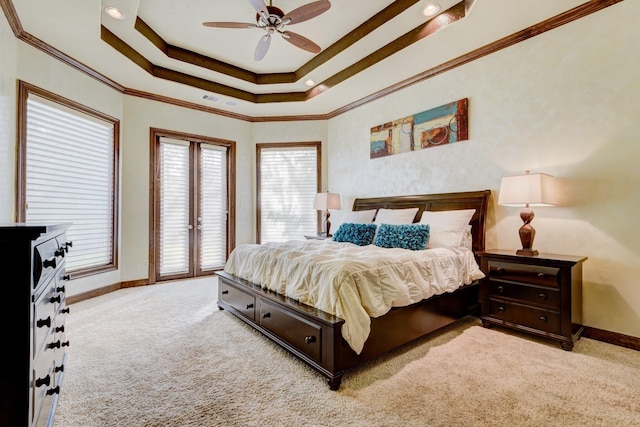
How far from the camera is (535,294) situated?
2693mm

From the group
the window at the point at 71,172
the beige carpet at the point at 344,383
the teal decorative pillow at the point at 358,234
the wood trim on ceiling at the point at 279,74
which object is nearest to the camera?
the beige carpet at the point at 344,383

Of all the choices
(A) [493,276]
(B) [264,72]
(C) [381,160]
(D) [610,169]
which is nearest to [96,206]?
(B) [264,72]

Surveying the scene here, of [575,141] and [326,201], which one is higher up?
[575,141]

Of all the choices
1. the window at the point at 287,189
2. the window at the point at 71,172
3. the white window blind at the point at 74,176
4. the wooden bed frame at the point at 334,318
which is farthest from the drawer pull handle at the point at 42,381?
the window at the point at 287,189

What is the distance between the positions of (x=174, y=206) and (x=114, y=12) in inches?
110

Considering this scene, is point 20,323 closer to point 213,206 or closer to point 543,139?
point 543,139

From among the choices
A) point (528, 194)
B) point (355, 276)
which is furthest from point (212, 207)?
point (528, 194)

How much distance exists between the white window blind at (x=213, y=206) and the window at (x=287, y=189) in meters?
0.66

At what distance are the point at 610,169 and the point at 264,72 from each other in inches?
171

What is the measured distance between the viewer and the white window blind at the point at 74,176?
135 inches

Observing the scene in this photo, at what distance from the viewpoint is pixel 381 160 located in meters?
4.75

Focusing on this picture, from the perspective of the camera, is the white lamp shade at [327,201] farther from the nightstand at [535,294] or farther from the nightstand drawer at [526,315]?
the nightstand drawer at [526,315]

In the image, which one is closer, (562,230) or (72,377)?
(72,377)

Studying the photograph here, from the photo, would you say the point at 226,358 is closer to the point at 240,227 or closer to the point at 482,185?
the point at 482,185
